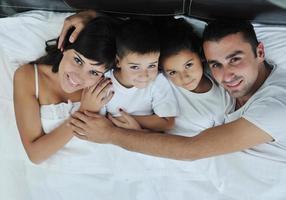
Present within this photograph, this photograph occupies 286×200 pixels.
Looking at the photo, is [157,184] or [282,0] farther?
[157,184]

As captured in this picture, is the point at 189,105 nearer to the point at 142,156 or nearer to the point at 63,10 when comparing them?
the point at 142,156

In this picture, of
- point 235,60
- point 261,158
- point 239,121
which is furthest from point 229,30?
point 261,158

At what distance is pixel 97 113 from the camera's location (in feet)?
3.71

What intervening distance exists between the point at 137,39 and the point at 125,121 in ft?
0.72

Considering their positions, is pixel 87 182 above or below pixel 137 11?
below

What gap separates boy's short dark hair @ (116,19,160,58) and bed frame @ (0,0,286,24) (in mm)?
64

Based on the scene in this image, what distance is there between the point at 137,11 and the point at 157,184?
453 millimetres

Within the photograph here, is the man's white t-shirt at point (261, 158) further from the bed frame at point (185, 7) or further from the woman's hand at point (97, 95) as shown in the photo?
the woman's hand at point (97, 95)

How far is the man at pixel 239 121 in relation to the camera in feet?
3.36

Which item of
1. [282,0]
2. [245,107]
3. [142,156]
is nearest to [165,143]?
[142,156]

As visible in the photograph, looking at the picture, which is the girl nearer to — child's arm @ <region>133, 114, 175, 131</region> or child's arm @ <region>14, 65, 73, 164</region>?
child's arm @ <region>14, 65, 73, 164</region>

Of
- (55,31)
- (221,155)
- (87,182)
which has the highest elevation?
(55,31)

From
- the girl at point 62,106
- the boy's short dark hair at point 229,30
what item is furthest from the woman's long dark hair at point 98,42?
the boy's short dark hair at point 229,30

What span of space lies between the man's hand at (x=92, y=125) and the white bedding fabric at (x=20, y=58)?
17cm
